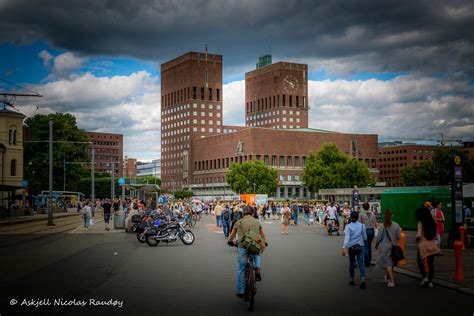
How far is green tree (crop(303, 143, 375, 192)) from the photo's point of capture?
328 ft

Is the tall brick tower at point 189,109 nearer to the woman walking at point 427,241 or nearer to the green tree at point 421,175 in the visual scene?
the green tree at point 421,175

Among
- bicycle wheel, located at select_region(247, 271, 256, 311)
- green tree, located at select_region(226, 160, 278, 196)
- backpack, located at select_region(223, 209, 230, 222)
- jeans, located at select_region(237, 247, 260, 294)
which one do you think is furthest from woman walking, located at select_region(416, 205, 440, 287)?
green tree, located at select_region(226, 160, 278, 196)

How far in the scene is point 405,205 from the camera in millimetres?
37406

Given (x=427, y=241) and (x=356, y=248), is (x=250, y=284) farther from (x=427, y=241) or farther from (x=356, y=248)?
(x=427, y=241)

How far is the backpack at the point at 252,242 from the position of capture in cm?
1030

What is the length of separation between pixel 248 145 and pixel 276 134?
8.02 meters

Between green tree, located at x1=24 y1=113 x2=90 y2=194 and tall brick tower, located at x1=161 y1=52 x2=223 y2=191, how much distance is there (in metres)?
84.7

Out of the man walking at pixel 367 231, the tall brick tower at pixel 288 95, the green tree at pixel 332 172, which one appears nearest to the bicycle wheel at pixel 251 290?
the man walking at pixel 367 231

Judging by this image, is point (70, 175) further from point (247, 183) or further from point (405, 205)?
point (405, 205)

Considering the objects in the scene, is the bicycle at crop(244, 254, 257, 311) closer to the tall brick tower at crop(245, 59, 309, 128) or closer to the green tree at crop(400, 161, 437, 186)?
the green tree at crop(400, 161, 437, 186)

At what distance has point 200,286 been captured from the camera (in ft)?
40.4

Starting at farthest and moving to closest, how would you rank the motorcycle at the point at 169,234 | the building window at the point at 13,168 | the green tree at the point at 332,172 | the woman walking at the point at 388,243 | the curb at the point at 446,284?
the green tree at the point at 332,172 → the building window at the point at 13,168 → the motorcycle at the point at 169,234 → the woman walking at the point at 388,243 → the curb at the point at 446,284

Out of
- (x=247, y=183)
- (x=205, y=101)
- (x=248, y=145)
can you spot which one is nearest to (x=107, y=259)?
(x=247, y=183)

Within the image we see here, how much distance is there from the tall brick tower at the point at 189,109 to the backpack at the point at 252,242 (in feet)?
528
